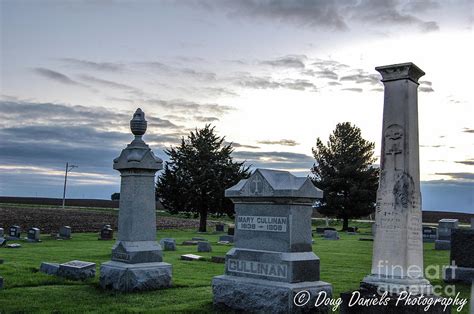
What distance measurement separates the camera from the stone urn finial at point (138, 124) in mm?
11556

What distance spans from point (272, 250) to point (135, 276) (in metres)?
3.47

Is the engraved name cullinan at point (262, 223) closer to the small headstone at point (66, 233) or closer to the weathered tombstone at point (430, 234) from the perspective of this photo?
the small headstone at point (66, 233)

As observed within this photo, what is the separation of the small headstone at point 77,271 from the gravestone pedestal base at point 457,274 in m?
8.73

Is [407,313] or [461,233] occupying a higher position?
[461,233]

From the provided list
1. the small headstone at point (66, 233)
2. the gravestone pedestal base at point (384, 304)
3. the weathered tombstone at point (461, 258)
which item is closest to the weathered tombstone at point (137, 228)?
the gravestone pedestal base at point (384, 304)

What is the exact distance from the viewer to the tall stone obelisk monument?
829 cm

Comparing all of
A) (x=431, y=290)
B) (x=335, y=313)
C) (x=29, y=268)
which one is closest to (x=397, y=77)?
(x=431, y=290)

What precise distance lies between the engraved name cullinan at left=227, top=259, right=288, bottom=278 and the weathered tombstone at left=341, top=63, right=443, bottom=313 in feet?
4.43

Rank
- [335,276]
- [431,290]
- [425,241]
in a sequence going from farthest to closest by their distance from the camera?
[425,241] → [335,276] → [431,290]

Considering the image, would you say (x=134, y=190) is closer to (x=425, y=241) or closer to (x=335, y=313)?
(x=335, y=313)

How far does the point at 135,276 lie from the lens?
10.4 metres

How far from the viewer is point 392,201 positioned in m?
8.48

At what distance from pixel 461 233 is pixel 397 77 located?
Answer: 623cm

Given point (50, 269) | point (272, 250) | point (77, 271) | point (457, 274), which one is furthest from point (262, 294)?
point (457, 274)
